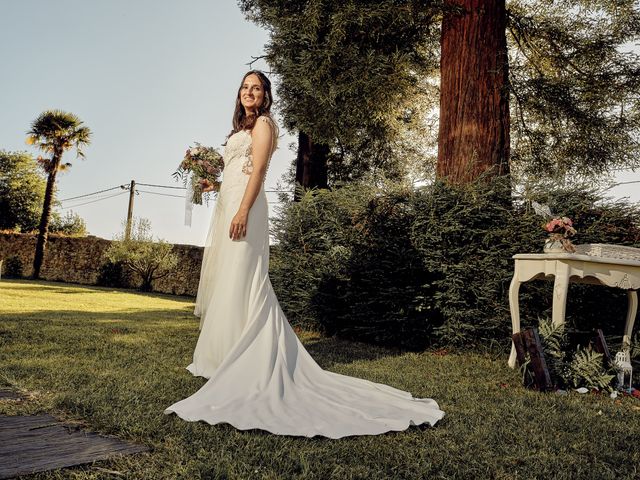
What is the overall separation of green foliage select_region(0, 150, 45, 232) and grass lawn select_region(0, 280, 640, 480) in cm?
3606

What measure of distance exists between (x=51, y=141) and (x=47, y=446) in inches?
1115

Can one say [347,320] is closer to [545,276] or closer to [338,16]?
[545,276]

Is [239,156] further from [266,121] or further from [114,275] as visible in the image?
[114,275]

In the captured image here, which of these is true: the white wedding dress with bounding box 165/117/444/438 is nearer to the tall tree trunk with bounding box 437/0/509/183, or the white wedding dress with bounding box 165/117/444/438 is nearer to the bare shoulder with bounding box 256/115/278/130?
the bare shoulder with bounding box 256/115/278/130

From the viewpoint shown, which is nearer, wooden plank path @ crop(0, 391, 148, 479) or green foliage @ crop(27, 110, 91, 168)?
wooden plank path @ crop(0, 391, 148, 479)

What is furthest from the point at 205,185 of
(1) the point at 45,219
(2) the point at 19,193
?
(2) the point at 19,193

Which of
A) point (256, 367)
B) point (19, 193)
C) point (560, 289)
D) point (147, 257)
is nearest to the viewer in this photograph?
point (256, 367)

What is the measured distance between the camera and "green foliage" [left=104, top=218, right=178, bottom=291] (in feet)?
74.4

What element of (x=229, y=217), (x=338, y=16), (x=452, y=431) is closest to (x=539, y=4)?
(x=338, y=16)

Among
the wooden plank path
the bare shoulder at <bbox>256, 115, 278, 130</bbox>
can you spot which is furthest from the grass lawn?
the bare shoulder at <bbox>256, 115, 278, 130</bbox>

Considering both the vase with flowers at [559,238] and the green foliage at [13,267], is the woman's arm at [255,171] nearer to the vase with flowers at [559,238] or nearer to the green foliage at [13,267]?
the vase with flowers at [559,238]

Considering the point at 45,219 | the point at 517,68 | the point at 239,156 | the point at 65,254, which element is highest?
the point at 517,68

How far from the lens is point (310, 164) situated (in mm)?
11555

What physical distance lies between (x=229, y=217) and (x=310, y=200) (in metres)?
3.65
